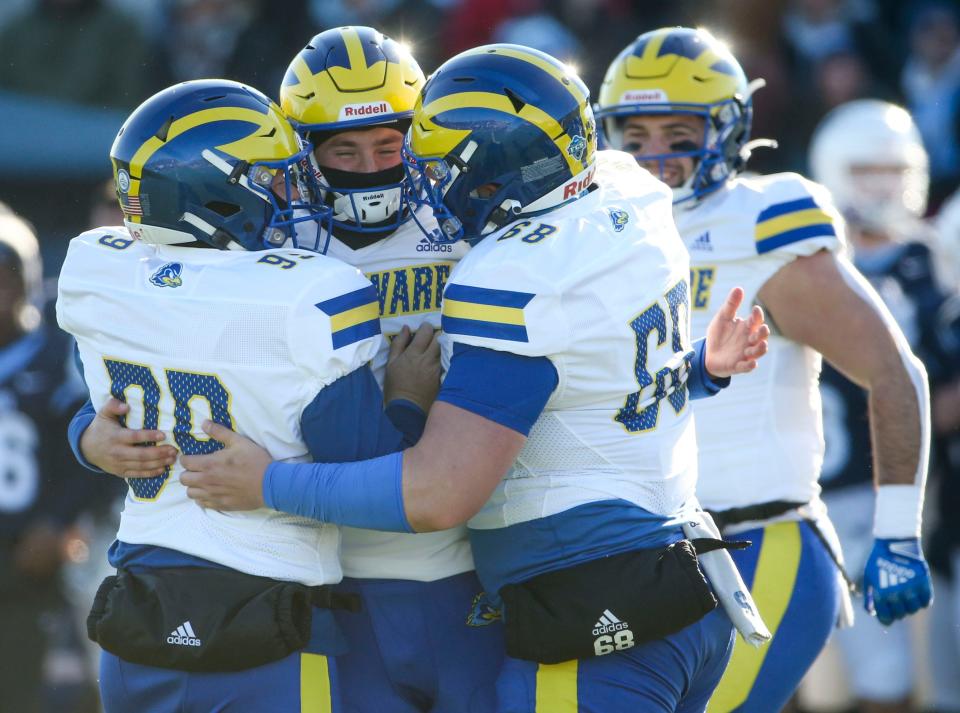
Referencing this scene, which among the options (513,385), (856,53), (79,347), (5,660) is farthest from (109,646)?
(856,53)

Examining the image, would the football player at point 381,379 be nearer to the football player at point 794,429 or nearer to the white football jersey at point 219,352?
the white football jersey at point 219,352

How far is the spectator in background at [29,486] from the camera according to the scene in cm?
599

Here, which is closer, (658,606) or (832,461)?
(658,606)

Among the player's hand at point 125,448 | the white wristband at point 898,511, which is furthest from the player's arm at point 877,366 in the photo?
the player's hand at point 125,448

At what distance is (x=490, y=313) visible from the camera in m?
3.10

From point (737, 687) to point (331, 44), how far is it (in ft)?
6.20

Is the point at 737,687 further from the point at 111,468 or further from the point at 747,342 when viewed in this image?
the point at 111,468

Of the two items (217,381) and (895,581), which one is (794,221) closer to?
(895,581)

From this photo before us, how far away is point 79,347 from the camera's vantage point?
11.3 ft

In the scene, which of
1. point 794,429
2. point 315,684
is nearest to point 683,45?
point 794,429

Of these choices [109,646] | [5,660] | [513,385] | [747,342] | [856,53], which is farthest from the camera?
[856,53]

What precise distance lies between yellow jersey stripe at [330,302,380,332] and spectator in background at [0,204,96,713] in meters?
3.11

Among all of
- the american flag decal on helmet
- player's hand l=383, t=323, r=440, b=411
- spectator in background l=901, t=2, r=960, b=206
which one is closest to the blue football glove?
player's hand l=383, t=323, r=440, b=411

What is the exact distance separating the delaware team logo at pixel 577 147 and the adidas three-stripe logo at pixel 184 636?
1.27 meters
